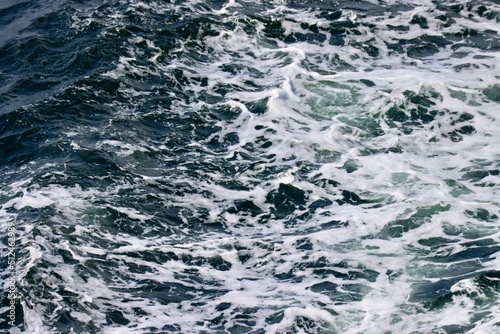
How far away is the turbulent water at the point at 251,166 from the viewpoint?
837 inches

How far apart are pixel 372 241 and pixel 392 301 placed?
9.22 feet

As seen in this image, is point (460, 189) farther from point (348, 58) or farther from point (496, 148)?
point (348, 58)

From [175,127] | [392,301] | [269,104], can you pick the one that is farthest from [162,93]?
[392,301]

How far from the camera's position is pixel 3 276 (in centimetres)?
2209

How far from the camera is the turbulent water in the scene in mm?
21266

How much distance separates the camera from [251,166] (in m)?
27.2

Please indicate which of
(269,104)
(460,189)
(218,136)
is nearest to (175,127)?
(218,136)

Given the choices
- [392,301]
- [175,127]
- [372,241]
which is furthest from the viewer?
[175,127]

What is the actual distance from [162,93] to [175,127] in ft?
7.41

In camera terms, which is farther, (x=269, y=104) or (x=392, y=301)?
(x=269, y=104)

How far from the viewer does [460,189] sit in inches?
989

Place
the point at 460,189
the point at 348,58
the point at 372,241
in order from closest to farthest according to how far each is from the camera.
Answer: the point at 372,241, the point at 460,189, the point at 348,58

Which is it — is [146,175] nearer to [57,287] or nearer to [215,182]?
[215,182]

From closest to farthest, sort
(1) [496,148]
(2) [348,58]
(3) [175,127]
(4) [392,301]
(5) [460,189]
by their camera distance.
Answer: (4) [392,301] → (5) [460,189] → (1) [496,148] → (3) [175,127] → (2) [348,58]
